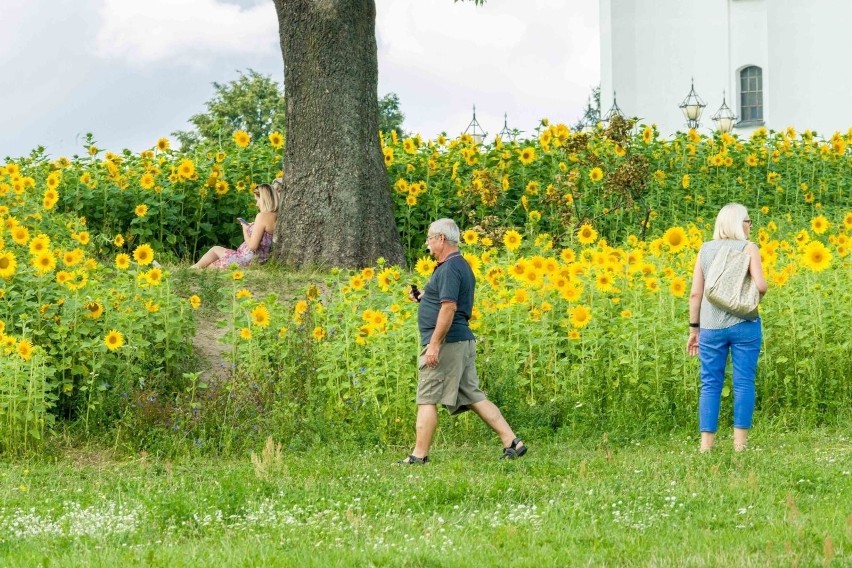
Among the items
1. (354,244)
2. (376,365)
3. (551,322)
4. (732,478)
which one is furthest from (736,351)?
(354,244)

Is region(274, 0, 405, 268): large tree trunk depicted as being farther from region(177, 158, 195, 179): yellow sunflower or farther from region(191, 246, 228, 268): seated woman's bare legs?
region(177, 158, 195, 179): yellow sunflower

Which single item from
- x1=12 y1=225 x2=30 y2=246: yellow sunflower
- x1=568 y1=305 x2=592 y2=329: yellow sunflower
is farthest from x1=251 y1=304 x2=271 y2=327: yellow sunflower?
x1=568 y1=305 x2=592 y2=329: yellow sunflower

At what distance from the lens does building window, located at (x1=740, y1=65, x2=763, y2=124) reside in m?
37.7

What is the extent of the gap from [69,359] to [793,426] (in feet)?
16.3

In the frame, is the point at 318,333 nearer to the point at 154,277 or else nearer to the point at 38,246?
the point at 154,277

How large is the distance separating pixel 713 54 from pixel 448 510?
1305 inches

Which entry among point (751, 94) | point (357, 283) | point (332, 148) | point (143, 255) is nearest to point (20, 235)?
point (143, 255)

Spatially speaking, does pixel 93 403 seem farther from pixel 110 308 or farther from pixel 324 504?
pixel 324 504

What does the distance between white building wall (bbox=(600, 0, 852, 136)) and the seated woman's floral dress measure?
2410 cm

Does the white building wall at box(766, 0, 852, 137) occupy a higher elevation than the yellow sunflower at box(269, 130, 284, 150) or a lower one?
higher

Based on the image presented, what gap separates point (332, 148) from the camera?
14.0 metres

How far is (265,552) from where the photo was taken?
533 centimetres

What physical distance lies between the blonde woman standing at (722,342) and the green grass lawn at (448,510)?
0.79ft

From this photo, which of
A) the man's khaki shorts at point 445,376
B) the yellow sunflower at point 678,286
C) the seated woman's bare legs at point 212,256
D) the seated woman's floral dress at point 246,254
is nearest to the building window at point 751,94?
the seated woman's floral dress at point 246,254
